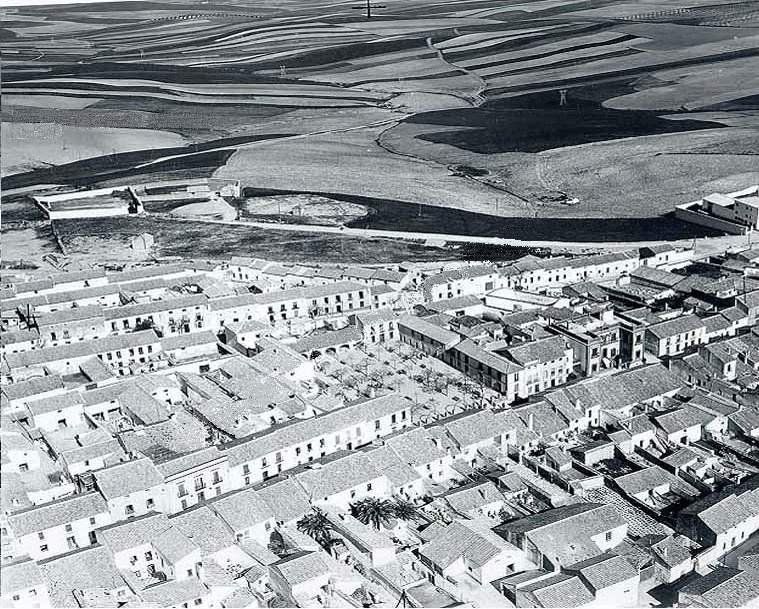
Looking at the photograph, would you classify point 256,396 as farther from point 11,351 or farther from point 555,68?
point 555,68

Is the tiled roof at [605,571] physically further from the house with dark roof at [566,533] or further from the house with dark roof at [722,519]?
the house with dark roof at [722,519]

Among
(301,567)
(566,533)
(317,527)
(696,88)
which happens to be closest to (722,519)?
(566,533)

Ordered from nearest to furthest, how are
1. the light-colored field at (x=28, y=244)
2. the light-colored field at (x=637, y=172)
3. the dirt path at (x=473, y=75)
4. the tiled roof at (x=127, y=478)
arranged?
the tiled roof at (x=127, y=478) < the light-colored field at (x=28, y=244) < the light-colored field at (x=637, y=172) < the dirt path at (x=473, y=75)

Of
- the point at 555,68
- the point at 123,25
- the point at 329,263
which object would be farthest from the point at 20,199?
the point at 123,25

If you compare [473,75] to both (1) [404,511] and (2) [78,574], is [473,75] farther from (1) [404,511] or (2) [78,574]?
(2) [78,574]

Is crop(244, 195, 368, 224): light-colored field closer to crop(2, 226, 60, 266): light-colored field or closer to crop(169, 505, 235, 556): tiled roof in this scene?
crop(2, 226, 60, 266): light-colored field

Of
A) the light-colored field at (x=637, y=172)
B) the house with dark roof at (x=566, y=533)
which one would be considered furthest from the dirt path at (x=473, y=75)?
the house with dark roof at (x=566, y=533)
